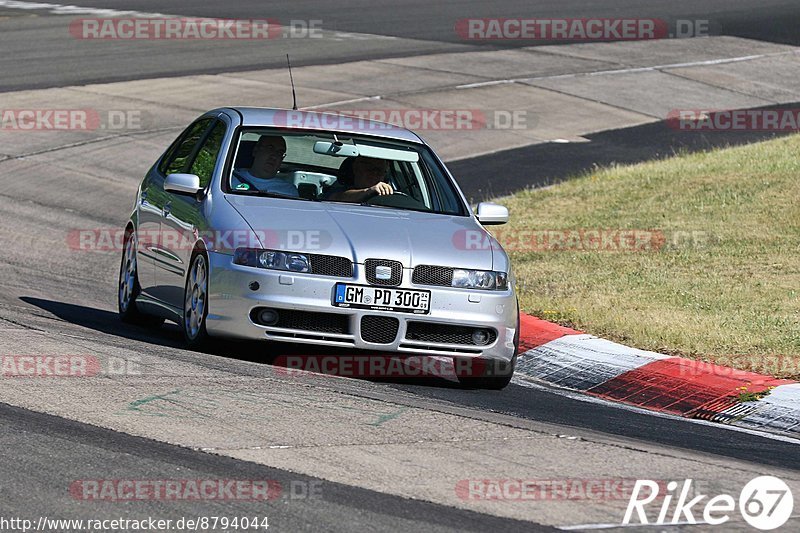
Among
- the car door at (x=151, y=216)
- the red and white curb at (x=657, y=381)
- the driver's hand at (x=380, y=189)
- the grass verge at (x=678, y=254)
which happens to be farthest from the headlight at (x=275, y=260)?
the grass verge at (x=678, y=254)

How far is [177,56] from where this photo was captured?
27.2 meters

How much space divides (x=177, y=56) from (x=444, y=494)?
22.0 metres

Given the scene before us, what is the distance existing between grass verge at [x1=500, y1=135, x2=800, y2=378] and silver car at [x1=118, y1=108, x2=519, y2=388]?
1.55 metres

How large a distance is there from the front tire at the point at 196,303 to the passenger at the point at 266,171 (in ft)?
2.14

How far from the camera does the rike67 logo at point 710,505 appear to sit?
579cm

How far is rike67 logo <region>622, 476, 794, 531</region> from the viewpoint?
19.0ft

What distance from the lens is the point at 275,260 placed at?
8672 mm

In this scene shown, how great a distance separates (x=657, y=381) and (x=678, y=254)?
4401mm

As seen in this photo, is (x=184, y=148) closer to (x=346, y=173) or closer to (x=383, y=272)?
(x=346, y=173)

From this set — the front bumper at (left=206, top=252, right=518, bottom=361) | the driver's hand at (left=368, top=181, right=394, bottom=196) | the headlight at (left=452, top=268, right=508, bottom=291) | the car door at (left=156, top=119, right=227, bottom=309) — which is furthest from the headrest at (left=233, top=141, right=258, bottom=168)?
the headlight at (left=452, top=268, right=508, bottom=291)

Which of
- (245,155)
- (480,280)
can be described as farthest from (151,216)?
(480,280)

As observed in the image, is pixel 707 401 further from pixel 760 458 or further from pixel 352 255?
pixel 352 255

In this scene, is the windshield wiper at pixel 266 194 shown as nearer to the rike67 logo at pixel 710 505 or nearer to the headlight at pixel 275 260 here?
the headlight at pixel 275 260

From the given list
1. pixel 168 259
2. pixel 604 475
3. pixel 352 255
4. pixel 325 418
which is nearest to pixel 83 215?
pixel 168 259
